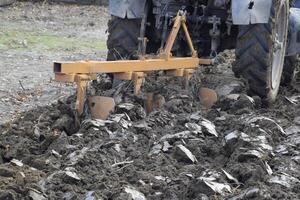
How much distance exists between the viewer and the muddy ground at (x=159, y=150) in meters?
5.01

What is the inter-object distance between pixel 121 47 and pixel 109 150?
10.2 ft

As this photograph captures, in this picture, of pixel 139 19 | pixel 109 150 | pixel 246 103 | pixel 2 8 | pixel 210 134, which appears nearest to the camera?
pixel 109 150

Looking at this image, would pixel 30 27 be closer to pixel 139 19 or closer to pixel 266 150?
pixel 139 19

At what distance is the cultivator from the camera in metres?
6.77

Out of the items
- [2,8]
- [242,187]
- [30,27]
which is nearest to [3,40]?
[30,27]

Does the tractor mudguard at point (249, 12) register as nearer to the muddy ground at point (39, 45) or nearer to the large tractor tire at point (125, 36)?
the large tractor tire at point (125, 36)

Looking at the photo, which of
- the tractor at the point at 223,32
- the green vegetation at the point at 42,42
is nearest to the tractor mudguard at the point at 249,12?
the tractor at the point at 223,32

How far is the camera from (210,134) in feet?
21.4

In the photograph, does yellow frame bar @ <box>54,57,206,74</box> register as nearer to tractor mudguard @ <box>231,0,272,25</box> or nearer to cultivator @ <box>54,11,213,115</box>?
cultivator @ <box>54,11,213,115</box>

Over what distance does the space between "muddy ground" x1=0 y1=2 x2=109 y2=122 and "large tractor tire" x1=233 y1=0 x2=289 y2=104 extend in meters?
2.49

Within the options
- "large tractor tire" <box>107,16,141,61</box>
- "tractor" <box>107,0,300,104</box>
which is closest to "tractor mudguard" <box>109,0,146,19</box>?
"tractor" <box>107,0,300,104</box>

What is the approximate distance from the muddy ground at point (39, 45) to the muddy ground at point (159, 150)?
65.8 inches

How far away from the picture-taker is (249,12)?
7910 millimetres

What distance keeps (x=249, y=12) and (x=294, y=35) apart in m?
1.37
